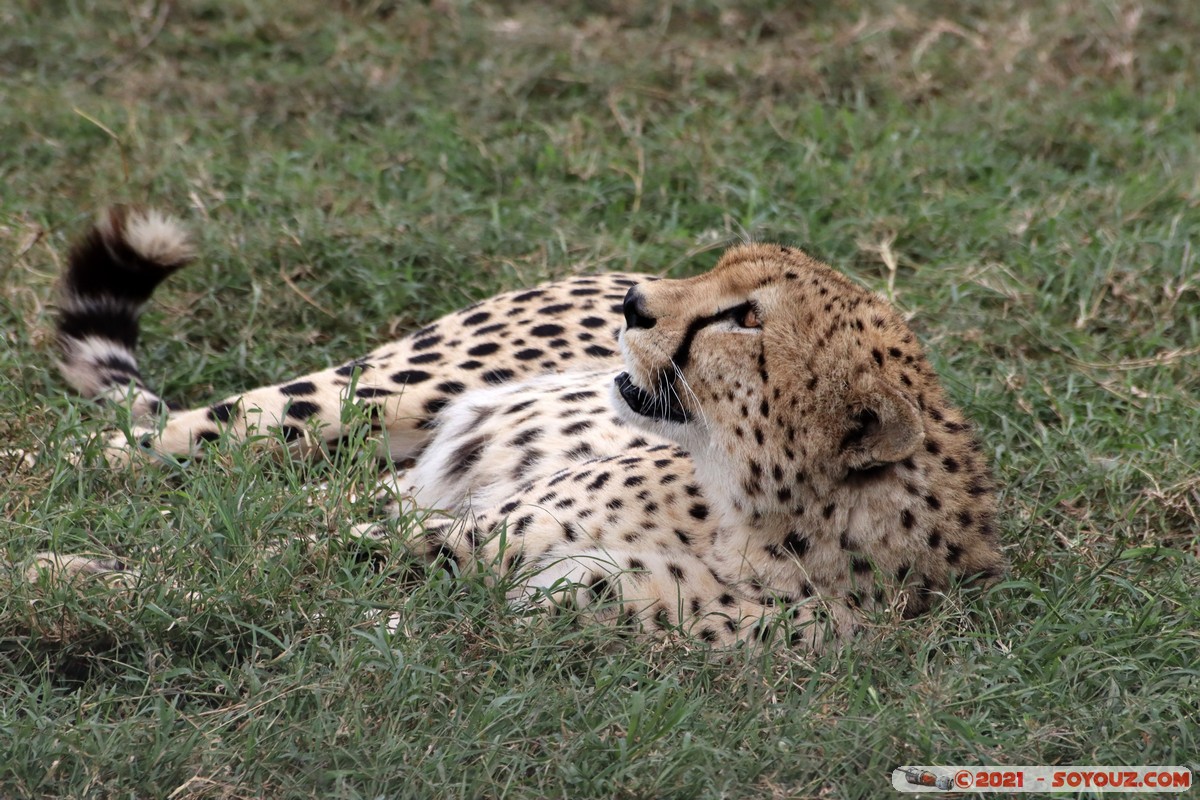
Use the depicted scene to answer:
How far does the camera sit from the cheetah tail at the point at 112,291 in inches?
134

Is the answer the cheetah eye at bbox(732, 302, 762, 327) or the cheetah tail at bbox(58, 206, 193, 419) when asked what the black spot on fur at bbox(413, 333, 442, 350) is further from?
the cheetah eye at bbox(732, 302, 762, 327)

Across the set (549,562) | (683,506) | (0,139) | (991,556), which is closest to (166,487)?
(549,562)

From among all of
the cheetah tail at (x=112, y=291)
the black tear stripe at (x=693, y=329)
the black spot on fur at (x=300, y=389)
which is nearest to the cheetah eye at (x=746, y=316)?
the black tear stripe at (x=693, y=329)

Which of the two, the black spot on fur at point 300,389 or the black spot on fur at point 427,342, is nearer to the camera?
the black spot on fur at point 300,389

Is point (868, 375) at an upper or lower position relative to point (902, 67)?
upper

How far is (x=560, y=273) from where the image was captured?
4.17m

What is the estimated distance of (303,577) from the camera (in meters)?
2.60

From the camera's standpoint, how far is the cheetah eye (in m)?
2.68

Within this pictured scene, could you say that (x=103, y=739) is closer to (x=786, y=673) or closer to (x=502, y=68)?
(x=786, y=673)

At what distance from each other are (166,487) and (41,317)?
38.1 inches

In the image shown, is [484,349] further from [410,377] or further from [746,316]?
[746,316]

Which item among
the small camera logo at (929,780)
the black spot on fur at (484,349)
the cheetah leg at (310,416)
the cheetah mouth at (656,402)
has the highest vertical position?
the cheetah mouth at (656,402)

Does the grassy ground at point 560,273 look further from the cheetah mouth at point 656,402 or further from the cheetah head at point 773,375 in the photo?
the cheetah mouth at point 656,402

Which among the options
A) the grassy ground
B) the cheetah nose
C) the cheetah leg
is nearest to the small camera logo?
the grassy ground
